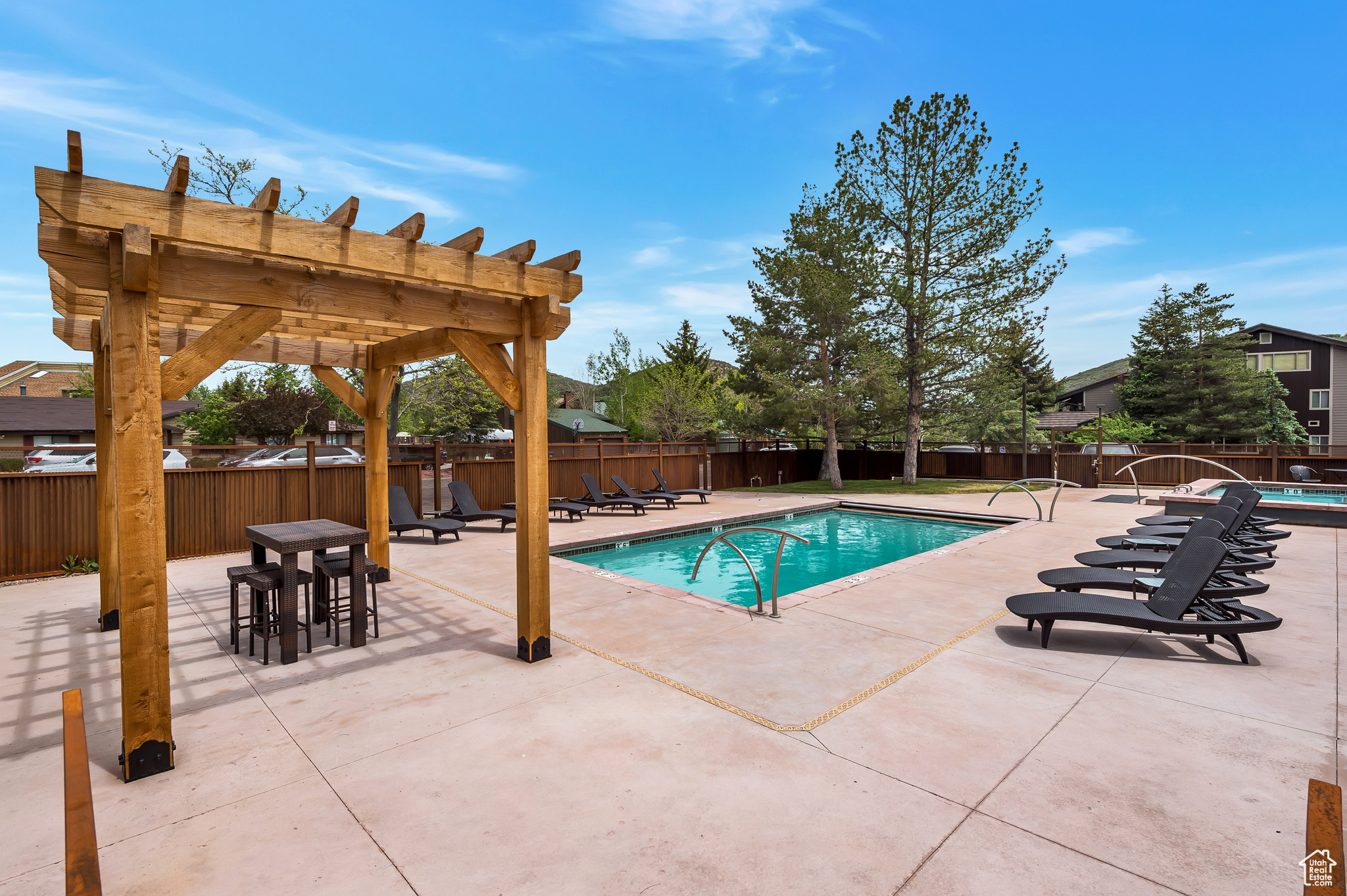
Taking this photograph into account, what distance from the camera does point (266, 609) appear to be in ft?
16.5

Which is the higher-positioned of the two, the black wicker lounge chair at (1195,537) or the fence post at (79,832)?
the fence post at (79,832)

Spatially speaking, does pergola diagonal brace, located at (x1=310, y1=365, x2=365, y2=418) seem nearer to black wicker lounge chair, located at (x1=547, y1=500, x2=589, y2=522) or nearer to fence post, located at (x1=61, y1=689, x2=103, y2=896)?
black wicker lounge chair, located at (x1=547, y1=500, x2=589, y2=522)

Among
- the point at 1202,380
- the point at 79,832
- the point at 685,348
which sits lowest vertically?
the point at 79,832

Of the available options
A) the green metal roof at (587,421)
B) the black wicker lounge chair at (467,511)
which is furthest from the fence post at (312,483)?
the green metal roof at (587,421)

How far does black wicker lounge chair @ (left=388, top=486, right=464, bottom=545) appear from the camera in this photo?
10.2m

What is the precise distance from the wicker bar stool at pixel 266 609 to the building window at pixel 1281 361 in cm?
4641

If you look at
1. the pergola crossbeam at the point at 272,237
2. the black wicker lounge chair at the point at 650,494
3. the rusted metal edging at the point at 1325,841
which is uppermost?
the pergola crossbeam at the point at 272,237

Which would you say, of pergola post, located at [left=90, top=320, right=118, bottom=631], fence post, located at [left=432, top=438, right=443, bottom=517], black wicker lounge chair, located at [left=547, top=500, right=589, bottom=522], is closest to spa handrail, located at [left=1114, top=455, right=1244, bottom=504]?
black wicker lounge chair, located at [left=547, top=500, right=589, bottom=522]

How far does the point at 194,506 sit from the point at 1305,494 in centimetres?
2569

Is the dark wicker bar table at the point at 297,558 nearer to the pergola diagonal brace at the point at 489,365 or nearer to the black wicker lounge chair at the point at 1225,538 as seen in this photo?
the pergola diagonal brace at the point at 489,365

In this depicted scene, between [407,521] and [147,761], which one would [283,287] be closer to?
[147,761]

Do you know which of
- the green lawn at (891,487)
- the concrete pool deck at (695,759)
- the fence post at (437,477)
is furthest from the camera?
the green lawn at (891,487)

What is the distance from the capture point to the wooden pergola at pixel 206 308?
3.24m

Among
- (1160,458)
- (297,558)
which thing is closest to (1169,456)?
(1160,458)
